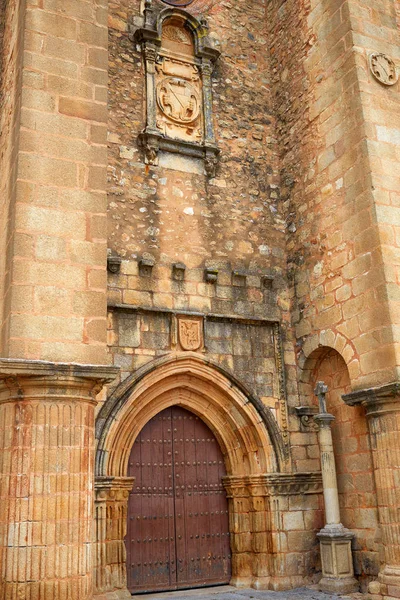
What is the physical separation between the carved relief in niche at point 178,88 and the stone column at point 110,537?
174 inches

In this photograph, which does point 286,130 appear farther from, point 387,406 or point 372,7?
point 387,406

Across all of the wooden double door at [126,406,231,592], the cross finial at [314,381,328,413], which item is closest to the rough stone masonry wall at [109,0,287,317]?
the cross finial at [314,381,328,413]

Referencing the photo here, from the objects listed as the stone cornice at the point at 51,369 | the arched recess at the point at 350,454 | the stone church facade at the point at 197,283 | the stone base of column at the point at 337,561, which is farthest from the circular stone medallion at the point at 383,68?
the stone base of column at the point at 337,561

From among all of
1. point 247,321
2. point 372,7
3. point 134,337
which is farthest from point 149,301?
point 372,7

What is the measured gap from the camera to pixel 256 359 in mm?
8117

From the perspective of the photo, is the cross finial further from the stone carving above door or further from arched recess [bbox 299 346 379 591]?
the stone carving above door

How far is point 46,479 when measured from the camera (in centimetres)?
518

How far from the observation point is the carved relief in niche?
8539 mm

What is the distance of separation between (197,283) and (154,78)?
2761mm

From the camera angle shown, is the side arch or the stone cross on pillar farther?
the side arch

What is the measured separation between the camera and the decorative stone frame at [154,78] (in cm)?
822

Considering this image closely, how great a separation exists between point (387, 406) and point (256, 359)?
181cm

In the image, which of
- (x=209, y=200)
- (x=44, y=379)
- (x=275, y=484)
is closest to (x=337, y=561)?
(x=275, y=484)

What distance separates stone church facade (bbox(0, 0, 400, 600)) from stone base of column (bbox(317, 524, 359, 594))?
0.27 feet
